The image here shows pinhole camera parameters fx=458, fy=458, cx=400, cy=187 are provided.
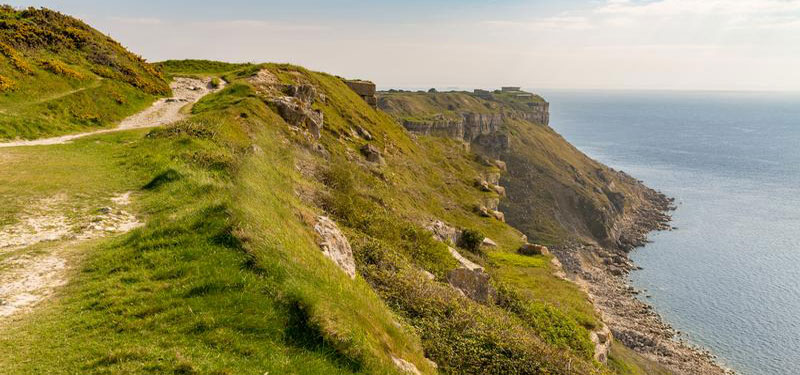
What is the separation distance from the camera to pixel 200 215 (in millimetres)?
14625

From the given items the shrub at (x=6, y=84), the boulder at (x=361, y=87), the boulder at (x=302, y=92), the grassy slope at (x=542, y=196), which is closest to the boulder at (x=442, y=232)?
the grassy slope at (x=542, y=196)

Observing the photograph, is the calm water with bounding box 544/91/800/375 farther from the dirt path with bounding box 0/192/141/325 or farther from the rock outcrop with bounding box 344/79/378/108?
the dirt path with bounding box 0/192/141/325

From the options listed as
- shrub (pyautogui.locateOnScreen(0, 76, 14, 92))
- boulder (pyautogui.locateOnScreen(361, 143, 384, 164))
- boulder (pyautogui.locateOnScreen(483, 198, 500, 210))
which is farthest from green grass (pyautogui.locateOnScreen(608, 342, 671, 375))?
shrub (pyautogui.locateOnScreen(0, 76, 14, 92))

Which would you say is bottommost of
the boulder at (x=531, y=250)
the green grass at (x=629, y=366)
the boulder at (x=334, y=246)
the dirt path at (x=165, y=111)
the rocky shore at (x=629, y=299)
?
the rocky shore at (x=629, y=299)

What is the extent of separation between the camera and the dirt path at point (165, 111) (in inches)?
1103

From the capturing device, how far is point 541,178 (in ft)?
453

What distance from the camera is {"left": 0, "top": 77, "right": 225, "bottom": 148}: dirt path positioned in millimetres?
28008

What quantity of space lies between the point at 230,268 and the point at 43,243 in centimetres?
687

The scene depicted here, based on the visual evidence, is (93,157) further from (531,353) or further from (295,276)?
(531,353)

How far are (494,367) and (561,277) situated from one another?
102 feet

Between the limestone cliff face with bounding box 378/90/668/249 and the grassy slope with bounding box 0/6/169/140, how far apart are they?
285 ft

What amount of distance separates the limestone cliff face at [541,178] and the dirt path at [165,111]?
78.8m

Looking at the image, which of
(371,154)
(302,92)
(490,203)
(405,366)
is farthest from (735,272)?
(405,366)

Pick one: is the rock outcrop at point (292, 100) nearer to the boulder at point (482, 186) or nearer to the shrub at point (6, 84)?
the shrub at point (6, 84)
